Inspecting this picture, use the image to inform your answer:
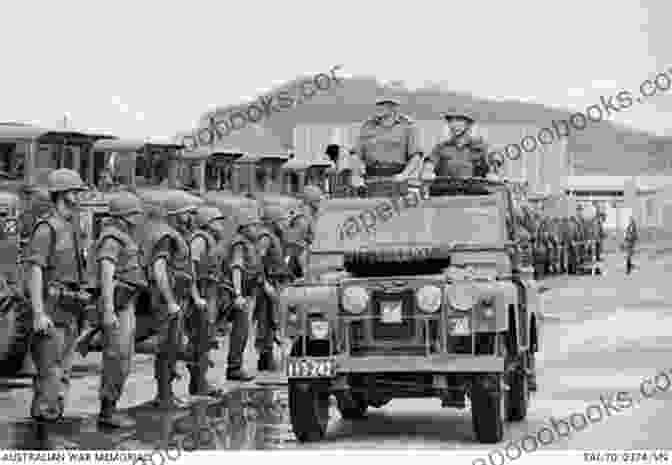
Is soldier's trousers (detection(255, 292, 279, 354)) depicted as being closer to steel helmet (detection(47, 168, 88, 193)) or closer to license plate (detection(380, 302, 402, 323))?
steel helmet (detection(47, 168, 88, 193))

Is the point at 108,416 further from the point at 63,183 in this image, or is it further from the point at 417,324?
the point at 417,324

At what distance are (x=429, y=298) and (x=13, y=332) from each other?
3268 millimetres

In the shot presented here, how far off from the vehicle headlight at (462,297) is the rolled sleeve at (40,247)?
2.30 metres

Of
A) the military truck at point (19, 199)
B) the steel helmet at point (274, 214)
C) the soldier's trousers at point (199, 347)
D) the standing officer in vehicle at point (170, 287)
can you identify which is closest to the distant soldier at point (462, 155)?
the standing officer in vehicle at point (170, 287)

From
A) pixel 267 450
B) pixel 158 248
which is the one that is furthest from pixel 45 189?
pixel 267 450

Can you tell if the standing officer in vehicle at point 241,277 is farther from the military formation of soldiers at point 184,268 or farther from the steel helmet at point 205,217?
the steel helmet at point 205,217

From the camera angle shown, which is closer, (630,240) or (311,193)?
(630,240)

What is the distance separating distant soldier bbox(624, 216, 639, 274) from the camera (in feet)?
30.0

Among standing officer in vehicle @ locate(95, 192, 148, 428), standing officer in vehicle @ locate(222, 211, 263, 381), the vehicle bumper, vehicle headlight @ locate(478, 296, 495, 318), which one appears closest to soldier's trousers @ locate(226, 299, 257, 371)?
standing officer in vehicle @ locate(222, 211, 263, 381)

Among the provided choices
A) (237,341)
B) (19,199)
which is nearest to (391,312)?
(237,341)

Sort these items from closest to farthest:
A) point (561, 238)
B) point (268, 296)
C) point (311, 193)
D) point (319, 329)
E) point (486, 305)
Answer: point (486, 305) < point (319, 329) < point (311, 193) < point (268, 296) < point (561, 238)

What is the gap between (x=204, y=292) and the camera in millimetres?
10109

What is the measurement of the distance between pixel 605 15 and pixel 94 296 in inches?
144

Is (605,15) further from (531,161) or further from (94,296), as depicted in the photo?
(94,296)
